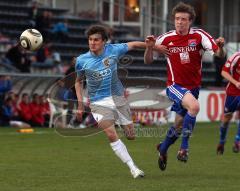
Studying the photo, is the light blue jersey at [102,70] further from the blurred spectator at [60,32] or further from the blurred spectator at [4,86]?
the blurred spectator at [60,32]

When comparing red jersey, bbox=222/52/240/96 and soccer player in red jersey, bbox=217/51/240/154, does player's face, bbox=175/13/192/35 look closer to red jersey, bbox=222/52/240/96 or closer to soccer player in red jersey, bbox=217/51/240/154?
red jersey, bbox=222/52/240/96

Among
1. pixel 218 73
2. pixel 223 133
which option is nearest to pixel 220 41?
pixel 223 133

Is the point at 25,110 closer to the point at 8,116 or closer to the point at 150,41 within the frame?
the point at 8,116

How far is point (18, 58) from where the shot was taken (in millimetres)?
29047

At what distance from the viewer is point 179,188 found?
10.8 m

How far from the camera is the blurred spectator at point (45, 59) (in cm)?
3088

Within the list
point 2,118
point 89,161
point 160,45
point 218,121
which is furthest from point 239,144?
point 218,121

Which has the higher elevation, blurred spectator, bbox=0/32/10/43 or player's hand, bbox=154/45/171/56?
player's hand, bbox=154/45/171/56

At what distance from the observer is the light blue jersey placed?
12.2 metres

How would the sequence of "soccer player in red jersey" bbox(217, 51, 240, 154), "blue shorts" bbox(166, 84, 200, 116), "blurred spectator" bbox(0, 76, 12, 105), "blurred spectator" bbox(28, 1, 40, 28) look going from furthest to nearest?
1. "blurred spectator" bbox(28, 1, 40, 28)
2. "blurred spectator" bbox(0, 76, 12, 105)
3. "soccer player in red jersey" bbox(217, 51, 240, 154)
4. "blue shorts" bbox(166, 84, 200, 116)

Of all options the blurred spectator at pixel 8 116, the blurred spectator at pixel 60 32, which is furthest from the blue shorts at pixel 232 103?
the blurred spectator at pixel 60 32

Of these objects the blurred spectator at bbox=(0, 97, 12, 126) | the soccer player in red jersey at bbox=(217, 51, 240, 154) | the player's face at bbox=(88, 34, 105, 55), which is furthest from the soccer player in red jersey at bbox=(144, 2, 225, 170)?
the blurred spectator at bbox=(0, 97, 12, 126)

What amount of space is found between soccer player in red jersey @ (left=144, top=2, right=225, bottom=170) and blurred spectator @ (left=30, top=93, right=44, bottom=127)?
1396 centimetres

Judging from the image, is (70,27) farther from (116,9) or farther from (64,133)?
(64,133)
